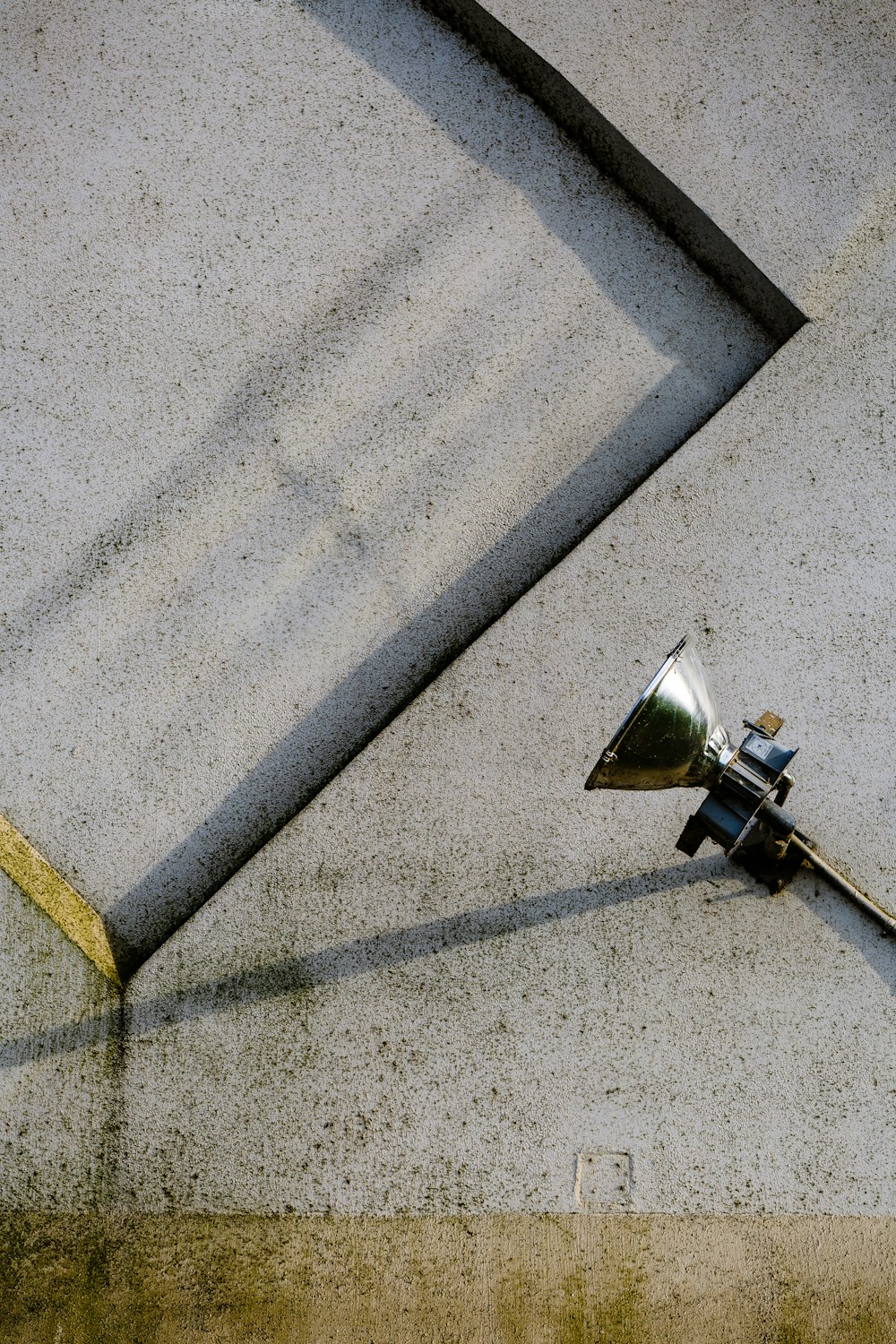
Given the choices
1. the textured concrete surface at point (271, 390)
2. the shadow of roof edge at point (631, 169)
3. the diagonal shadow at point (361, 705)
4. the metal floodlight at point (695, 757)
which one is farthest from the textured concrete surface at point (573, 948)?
the metal floodlight at point (695, 757)

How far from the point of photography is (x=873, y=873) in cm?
293

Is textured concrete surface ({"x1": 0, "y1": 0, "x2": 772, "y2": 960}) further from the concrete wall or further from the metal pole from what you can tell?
the metal pole

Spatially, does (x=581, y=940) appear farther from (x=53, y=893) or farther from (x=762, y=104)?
(x=762, y=104)

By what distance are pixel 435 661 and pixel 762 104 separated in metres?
2.62

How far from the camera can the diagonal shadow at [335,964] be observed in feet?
9.45

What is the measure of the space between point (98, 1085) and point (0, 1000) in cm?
48

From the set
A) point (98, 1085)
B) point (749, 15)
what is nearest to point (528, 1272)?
point (98, 1085)

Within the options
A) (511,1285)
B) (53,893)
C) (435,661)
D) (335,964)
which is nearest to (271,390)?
(435,661)

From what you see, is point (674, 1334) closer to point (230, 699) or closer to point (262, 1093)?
point (262, 1093)

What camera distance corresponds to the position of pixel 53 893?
3.03 meters

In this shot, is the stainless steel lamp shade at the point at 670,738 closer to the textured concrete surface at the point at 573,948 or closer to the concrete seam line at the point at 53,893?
the textured concrete surface at the point at 573,948

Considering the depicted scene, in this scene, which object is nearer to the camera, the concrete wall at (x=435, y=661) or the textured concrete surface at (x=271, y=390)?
the concrete wall at (x=435, y=661)

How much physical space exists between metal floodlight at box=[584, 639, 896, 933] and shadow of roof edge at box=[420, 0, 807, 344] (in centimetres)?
191

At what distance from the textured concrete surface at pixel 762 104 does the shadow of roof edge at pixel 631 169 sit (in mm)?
43
